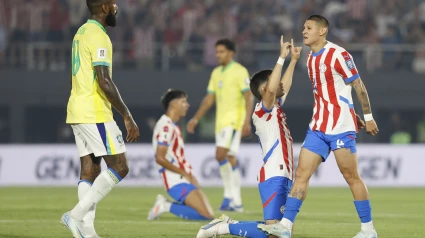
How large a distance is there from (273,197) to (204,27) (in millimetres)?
17361

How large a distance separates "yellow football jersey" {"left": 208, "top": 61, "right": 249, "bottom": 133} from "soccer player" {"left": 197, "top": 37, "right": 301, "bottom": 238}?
5.34 meters

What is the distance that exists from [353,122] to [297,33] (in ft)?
55.1

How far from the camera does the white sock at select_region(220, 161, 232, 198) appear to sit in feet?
47.0

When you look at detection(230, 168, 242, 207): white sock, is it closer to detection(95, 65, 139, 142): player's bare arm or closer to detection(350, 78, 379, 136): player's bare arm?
detection(350, 78, 379, 136): player's bare arm

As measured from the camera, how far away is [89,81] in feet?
29.3

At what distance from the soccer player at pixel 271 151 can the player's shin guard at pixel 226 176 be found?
5.10 m

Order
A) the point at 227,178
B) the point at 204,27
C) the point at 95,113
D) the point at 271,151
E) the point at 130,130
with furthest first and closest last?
the point at 204,27
the point at 227,178
the point at 271,151
the point at 95,113
the point at 130,130

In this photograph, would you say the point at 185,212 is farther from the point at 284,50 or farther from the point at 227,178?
the point at 284,50

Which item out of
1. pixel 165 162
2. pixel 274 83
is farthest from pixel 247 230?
pixel 165 162

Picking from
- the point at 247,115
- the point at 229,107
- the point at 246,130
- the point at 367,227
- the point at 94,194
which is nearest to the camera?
the point at 94,194

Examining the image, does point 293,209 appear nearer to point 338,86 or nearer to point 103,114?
point 338,86

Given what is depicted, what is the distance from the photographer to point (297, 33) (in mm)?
25922

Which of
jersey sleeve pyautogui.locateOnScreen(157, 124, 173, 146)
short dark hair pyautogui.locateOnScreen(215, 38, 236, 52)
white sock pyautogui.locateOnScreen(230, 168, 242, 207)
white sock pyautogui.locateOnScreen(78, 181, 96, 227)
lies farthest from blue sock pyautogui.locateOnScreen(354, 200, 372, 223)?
short dark hair pyautogui.locateOnScreen(215, 38, 236, 52)

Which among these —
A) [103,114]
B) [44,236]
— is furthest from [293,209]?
[44,236]
